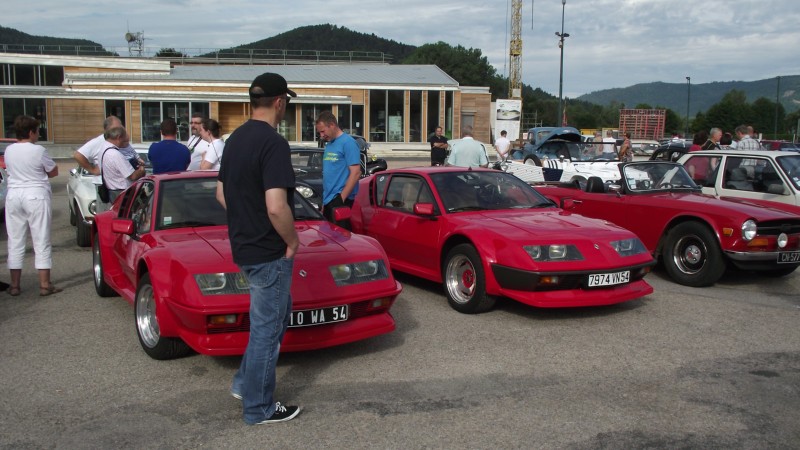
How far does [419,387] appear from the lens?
4.46 m

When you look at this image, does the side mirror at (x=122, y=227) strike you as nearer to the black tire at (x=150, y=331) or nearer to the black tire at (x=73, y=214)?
the black tire at (x=150, y=331)

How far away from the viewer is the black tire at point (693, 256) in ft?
24.7

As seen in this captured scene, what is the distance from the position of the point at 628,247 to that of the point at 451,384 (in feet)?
8.95

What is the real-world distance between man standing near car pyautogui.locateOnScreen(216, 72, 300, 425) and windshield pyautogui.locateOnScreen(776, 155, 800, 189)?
8.06m

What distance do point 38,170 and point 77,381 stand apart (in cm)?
311

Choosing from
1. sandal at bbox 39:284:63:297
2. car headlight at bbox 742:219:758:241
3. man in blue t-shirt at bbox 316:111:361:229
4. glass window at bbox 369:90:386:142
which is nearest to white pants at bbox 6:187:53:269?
sandal at bbox 39:284:63:297

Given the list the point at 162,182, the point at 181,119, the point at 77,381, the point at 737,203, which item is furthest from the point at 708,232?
the point at 181,119

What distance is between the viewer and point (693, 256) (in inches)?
307

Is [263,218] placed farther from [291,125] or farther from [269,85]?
[291,125]

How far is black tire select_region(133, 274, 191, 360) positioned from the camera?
4.87m

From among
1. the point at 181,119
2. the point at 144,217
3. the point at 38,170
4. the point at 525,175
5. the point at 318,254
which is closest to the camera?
the point at 318,254

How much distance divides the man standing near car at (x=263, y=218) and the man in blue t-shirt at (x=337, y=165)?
3656 millimetres

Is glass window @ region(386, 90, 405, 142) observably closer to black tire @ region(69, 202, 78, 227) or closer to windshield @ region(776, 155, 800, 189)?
black tire @ region(69, 202, 78, 227)

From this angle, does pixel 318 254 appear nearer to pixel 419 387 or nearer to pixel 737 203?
Answer: pixel 419 387
